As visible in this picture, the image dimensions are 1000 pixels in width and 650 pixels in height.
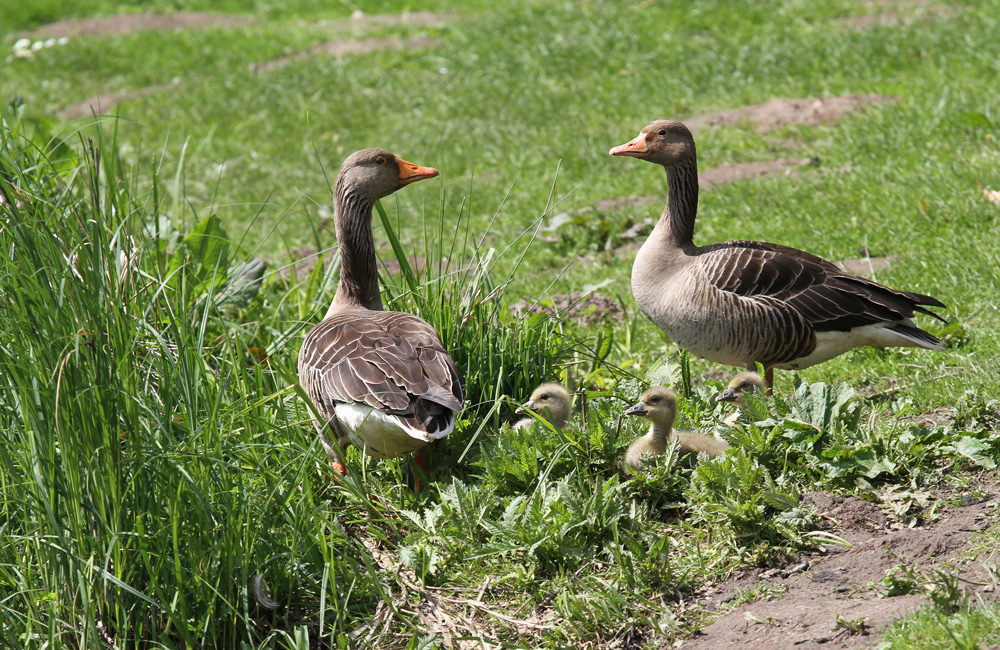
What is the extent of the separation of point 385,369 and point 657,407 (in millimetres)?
1201

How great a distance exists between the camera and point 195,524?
3301 mm

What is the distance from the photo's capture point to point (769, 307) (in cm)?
484

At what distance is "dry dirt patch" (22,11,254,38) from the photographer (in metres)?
16.0

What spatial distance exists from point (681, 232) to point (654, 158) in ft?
1.63

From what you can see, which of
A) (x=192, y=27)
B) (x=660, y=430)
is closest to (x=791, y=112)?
(x=660, y=430)

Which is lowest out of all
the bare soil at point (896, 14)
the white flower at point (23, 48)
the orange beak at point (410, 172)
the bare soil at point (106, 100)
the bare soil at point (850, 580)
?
the bare soil at point (850, 580)

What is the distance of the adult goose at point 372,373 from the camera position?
3820mm

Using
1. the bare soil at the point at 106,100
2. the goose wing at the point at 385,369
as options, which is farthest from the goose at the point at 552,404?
the bare soil at the point at 106,100

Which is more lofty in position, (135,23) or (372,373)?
(135,23)

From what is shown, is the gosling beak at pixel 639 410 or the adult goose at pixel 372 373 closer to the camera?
the adult goose at pixel 372 373

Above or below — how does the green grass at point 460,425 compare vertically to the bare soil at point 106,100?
below

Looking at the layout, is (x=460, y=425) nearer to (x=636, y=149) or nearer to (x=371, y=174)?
(x=371, y=174)

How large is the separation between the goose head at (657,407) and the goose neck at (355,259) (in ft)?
5.55

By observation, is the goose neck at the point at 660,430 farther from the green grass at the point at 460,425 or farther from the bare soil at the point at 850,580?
the bare soil at the point at 850,580
